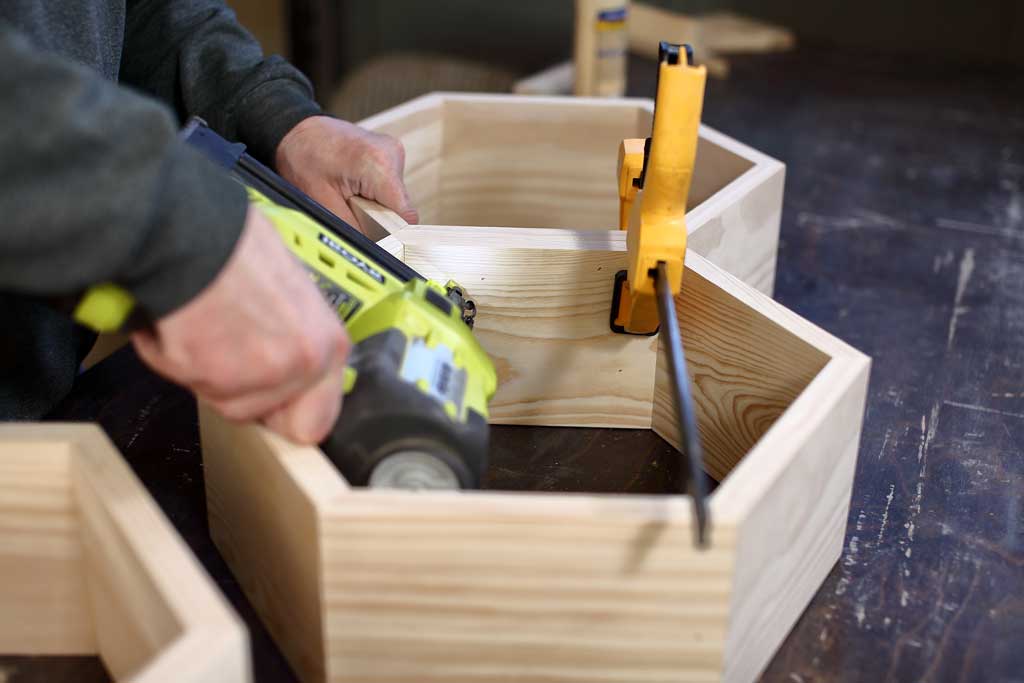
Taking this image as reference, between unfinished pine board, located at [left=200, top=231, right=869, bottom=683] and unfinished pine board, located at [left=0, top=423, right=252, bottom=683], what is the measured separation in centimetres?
8

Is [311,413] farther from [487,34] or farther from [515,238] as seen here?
[487,34]

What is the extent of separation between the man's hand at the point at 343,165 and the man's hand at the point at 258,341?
0.41m

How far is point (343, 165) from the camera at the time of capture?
3.43 feet

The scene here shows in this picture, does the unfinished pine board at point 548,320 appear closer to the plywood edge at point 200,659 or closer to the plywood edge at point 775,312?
the plywood edge at point 775,312

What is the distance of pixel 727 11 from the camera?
2.48 m

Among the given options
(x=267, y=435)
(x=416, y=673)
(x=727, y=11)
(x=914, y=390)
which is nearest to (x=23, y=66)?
(x=267, y=435)

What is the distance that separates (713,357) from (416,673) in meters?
0.38

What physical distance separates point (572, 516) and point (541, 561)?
0.04 m

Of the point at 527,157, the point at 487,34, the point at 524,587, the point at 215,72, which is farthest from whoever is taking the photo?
the point at 487,34

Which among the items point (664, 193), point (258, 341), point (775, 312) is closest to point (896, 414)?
point (775, 312)

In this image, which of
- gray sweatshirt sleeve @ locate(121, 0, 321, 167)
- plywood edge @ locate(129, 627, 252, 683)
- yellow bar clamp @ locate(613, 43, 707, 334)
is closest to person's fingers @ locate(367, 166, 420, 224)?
gray sweatshirt sleeve @ locate(121, 0, 321, 167)

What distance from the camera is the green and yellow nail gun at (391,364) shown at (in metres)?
0.66

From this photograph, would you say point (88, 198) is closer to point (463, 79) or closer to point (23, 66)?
point (23, 66)

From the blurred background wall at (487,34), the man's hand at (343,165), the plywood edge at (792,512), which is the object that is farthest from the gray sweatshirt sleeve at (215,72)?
the blurred background wall at (487,34)
